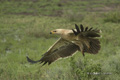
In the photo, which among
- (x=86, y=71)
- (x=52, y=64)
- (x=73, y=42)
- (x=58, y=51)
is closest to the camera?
(x=73, y=42)

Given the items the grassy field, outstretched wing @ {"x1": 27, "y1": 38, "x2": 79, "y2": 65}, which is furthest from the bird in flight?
the grassy field

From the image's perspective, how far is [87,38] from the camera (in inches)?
112

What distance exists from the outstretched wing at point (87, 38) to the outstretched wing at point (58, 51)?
310mm

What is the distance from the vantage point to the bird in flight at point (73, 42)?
2.67 m

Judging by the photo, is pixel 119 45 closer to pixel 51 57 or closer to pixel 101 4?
pixel 51 57

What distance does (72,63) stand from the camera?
3.86 meters

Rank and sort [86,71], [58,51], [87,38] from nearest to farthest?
[87,38], [58,51], [86,71]

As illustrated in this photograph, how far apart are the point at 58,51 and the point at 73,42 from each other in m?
0.43

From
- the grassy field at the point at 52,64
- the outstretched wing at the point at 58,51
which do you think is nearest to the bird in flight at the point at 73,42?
the outstretched wing at the point at 58,51

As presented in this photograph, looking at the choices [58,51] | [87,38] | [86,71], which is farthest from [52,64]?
[87,38]

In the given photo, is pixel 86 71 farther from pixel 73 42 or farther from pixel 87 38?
pixel 87 38

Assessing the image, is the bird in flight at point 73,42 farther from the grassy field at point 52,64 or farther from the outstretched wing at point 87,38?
the grassy field at point 52,64

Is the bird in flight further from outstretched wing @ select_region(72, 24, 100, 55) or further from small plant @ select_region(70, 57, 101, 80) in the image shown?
small plant @ select_region(70, 57, 101, 80)

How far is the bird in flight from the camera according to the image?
2.67m
